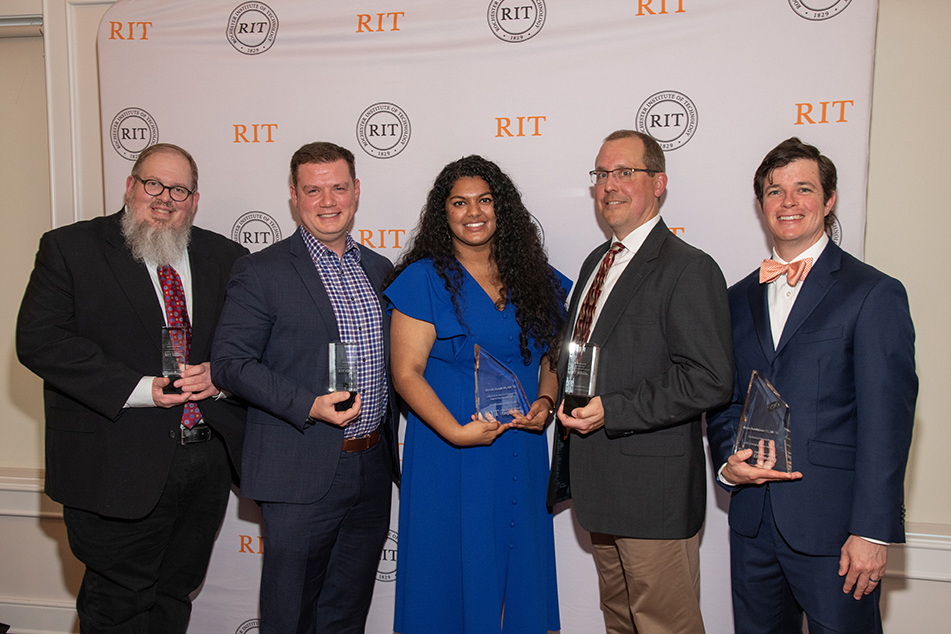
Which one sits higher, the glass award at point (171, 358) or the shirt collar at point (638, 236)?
the shirt collar at point (638, 236)

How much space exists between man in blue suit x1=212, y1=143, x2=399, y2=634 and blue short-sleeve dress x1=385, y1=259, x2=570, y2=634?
0.21m

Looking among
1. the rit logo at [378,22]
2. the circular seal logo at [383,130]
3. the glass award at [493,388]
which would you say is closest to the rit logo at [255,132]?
the circular seal logo at [383,130]

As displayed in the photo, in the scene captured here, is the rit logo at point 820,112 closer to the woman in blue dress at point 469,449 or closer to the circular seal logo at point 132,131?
the woman in blue dress at point 469,449

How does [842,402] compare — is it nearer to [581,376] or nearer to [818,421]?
[818,421]

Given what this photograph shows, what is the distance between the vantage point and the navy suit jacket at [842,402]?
1.79 m

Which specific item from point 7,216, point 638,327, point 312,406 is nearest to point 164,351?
point 312,406

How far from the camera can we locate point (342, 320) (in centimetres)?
234

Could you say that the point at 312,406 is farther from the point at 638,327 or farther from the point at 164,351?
the point at 638,327

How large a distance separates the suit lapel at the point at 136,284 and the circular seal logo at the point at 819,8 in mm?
2969

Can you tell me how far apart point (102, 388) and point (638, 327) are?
1979 mm

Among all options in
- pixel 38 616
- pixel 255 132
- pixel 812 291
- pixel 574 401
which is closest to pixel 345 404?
pixel 574 401

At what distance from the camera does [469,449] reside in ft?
7.57

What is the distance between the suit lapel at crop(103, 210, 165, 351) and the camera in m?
2.38

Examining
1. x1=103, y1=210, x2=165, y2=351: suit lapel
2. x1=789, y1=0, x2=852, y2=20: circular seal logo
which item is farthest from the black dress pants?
Answer: x1=789, y1=0, x2=852, y2=20: circular seal logo
